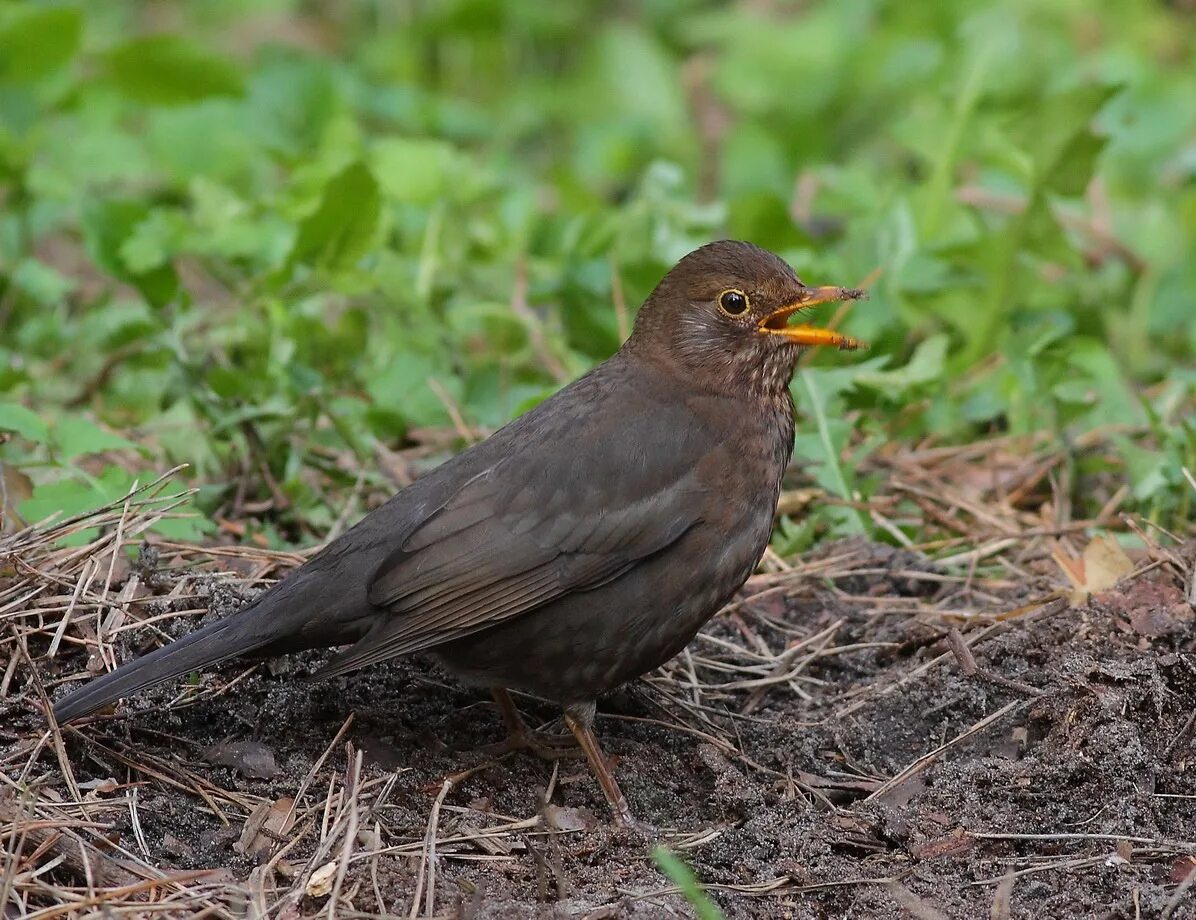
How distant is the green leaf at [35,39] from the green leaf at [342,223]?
208 centimetres

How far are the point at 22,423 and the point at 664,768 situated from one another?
2.14 metres

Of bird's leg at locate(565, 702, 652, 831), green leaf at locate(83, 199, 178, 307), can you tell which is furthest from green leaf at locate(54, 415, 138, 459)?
bird's leg at locate(565, 702, 652, 831)

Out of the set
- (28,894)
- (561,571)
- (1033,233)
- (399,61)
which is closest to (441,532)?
(561,571)

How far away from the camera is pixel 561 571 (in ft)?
13.9

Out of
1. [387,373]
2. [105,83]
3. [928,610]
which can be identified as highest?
[105,83]

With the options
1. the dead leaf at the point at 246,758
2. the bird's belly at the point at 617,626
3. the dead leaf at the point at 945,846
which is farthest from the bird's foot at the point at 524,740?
the dead leaf at the point at 945,846

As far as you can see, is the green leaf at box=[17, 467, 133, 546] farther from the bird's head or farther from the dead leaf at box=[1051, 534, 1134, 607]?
the dead leaf at box=[1051, 534, 1134, 607]

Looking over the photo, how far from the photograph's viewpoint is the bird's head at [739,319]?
183 inches

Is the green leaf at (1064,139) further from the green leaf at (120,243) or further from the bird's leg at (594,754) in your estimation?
the green leaf at (120,243)

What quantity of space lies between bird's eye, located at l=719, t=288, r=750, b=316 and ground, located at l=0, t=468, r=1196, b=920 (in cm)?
96

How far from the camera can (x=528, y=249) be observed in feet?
23.4

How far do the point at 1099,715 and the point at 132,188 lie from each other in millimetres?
5801

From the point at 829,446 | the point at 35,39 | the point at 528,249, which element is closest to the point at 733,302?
the point at 829,446

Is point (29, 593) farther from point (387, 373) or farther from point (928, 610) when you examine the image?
point (928, 610)
